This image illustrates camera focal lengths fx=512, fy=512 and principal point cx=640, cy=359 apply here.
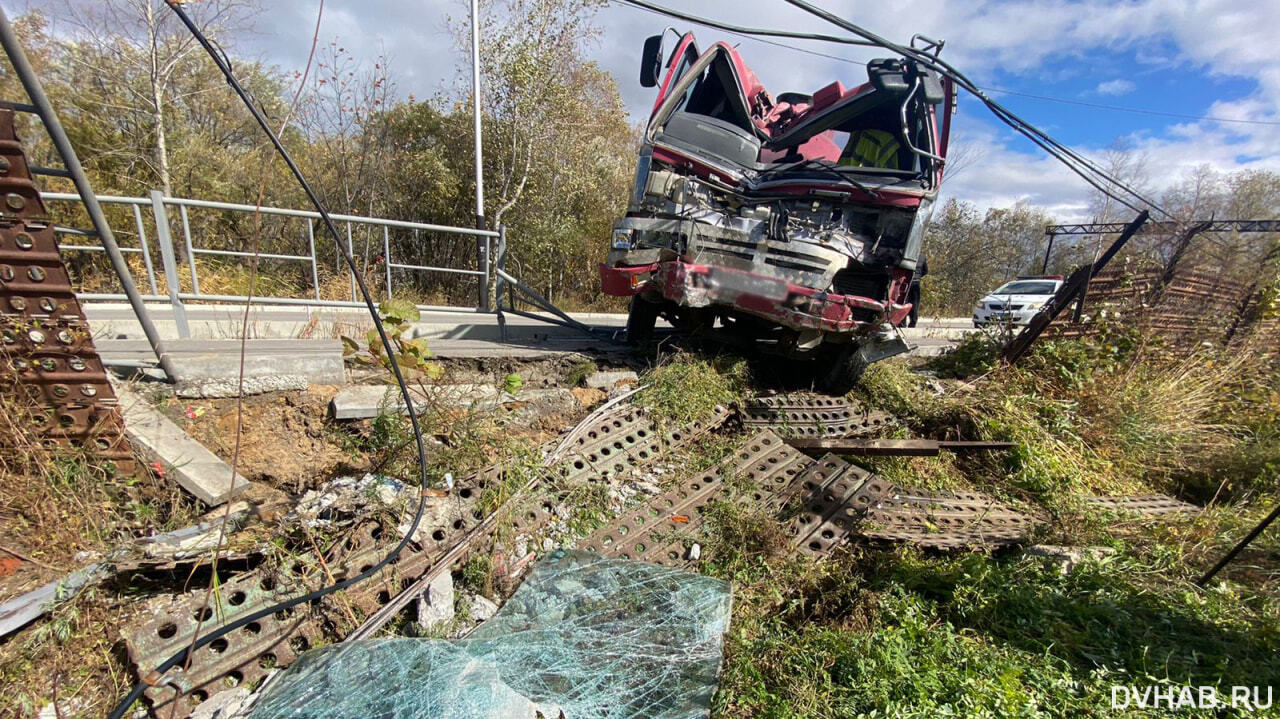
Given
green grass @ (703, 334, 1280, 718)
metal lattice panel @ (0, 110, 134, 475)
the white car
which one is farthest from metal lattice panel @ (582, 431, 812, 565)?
the white car

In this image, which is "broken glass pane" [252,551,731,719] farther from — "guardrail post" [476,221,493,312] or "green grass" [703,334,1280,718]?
"guardrail post" [476,221,493,312]

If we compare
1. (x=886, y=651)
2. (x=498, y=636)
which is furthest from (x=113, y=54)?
(x=886, y=651)

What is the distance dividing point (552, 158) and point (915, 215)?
1046 cm

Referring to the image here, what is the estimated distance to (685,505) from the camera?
9.36 feet

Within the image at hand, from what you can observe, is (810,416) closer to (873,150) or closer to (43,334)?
(873,150)

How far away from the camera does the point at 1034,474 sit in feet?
Answer: 12.3

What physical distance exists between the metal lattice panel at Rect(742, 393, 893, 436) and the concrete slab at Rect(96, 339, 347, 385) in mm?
2922

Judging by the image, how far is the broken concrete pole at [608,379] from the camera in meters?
4.05

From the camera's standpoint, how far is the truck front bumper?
370cm

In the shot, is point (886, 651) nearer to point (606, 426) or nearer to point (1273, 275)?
point (606, 426)

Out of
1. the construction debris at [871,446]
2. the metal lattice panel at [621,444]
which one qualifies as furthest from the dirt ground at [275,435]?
the construction debris at [871,446]

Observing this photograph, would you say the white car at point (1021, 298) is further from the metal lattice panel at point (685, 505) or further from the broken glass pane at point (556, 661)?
the broken glass pane at point (556, 661)

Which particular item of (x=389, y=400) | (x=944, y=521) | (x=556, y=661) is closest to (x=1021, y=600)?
(x=944, y=521)

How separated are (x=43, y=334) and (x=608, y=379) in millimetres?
2981
